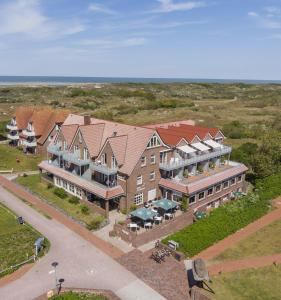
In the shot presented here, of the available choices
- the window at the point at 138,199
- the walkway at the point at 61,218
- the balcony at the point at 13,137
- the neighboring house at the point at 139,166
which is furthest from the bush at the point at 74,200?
the balcony at the point at 13,137

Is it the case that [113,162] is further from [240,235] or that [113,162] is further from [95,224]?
[240,235]

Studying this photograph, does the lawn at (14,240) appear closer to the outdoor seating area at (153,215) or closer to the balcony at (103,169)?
the outdoor seating area at (153,215)

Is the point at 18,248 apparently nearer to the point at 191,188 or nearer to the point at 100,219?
the point at 100,219

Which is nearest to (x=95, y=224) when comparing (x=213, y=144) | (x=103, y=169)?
(x=103, y=169)

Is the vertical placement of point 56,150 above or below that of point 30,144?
above

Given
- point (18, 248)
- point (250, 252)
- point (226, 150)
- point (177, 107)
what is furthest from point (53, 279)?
point (177, 107)

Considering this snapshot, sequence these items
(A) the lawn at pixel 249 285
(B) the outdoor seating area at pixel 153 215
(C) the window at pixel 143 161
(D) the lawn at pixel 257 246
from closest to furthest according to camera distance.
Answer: (A) the lawn at pixel 249 285, (D) the lawn at pixel 257 246, (B) the outdoor seating area at pixel 153 215, (C) the window at pixel 143 161

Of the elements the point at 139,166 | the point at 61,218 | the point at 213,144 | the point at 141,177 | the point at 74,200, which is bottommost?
the point at 61,218
